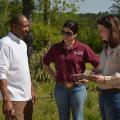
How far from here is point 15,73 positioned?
15.3 ft

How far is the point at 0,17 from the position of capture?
27.5m

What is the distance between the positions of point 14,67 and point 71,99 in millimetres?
1023

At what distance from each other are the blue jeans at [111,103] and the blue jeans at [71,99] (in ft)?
2.91

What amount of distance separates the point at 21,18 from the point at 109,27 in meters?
1.01

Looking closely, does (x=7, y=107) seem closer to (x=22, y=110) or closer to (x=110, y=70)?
(x=22, y=110)

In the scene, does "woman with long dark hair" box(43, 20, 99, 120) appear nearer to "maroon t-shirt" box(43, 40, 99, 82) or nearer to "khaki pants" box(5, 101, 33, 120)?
"maroon t-shirt" box(43, 40, 99, 82)

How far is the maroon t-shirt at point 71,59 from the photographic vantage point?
532 centimetres

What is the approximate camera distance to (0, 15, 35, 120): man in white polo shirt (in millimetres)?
4512

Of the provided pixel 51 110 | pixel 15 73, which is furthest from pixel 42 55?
pixel 15 73

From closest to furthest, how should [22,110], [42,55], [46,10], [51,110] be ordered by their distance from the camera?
[22,110] → [51,110] → [42,55] → [46,10]

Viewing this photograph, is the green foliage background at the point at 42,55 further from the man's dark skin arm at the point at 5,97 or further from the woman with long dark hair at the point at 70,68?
the man's dark skin arm at the point at 5,97

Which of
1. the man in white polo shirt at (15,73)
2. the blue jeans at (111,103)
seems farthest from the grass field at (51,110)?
the blue jeans at (111,103)

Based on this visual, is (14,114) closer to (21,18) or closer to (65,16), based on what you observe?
(21,18)

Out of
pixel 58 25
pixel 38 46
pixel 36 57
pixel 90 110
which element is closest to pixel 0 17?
pixel 58 25
